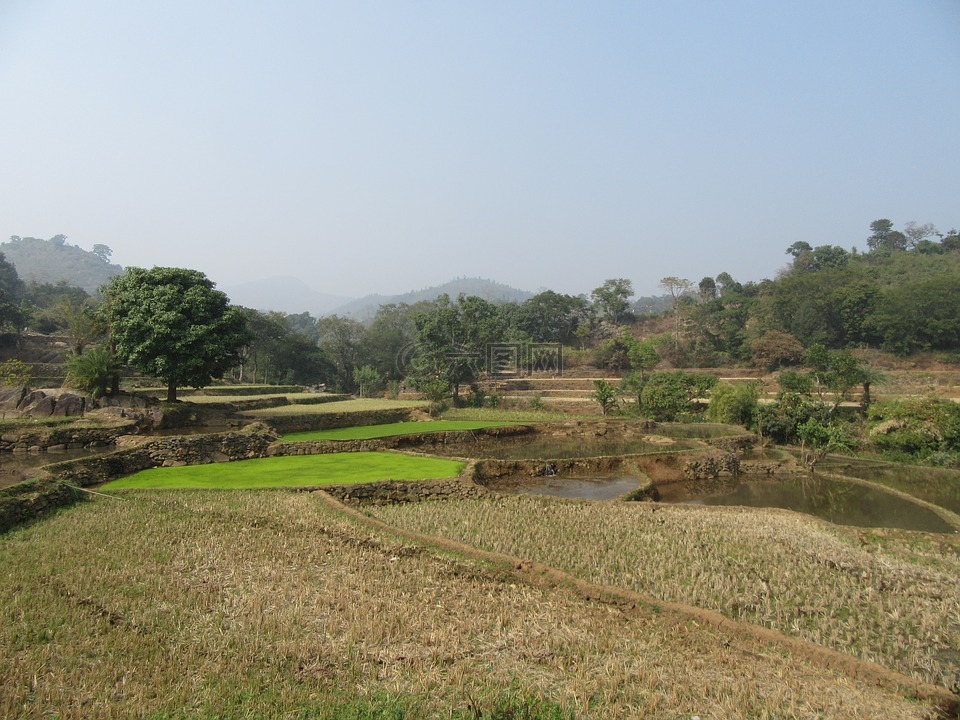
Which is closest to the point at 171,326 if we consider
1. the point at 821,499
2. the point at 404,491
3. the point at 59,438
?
the point at 59,438

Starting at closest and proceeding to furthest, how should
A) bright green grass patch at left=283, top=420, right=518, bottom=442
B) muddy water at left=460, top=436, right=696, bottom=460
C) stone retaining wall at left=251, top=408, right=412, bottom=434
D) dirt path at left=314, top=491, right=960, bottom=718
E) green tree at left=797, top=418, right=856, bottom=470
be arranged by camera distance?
1. dirt path at left=314, top=491, right=960, bottom=718
2. green tree at left=797, top=418, right=856, bottom=470
3. muddy water at left=460, top=436, right=696, bottom=460
4. bright green grass patch at left=283, top=420, right=518, bottom=442
5. stone retaining wall at left=251, top=408, right=412, bottom=434

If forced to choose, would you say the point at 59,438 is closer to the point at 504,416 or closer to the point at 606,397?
the point at 504,416

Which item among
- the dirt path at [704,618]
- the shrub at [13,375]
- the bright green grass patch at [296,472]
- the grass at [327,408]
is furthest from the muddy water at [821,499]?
the shrub at [13,375]

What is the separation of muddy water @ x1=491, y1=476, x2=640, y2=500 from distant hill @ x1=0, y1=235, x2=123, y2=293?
182248mm

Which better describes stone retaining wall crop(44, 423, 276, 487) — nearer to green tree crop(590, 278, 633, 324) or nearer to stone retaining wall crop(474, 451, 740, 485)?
stone retaining wall crop(474, 451, 740, 485)

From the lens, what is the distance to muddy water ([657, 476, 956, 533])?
12781mm

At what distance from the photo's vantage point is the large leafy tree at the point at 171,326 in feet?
75.5

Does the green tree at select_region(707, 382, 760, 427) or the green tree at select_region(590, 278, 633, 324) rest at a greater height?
the green tree at select_region(590, 278, 633, 324)

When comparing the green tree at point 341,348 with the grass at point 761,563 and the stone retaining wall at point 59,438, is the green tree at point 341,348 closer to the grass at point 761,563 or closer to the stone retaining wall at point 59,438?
the stone retaining wall at point 59,438

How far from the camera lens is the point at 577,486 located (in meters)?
16.5

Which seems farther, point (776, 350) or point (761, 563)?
point (776, 350)

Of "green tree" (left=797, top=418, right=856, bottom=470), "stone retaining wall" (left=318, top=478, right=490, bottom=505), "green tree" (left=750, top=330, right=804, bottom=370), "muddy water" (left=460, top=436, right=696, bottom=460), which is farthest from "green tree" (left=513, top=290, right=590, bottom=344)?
"stone retaining wall" (left=318, top=478, right=490, bottom=505)

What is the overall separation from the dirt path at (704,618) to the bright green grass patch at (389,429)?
1370 cm

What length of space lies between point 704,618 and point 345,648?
3908mm
